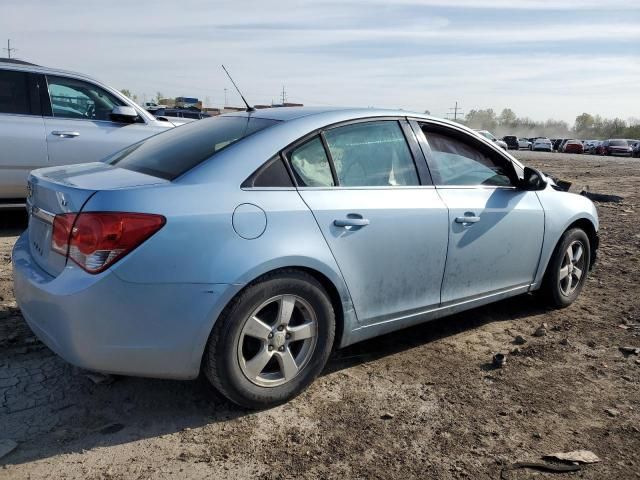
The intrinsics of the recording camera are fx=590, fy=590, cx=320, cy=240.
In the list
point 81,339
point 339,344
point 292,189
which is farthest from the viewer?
point 339,344

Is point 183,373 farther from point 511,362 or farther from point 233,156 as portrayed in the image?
point 511,362

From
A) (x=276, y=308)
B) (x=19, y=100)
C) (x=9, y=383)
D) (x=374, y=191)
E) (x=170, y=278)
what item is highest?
(x=19, y=100)

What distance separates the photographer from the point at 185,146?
341 centimetres

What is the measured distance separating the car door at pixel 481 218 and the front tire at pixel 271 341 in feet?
3.57

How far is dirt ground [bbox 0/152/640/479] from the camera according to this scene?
2.69 metres

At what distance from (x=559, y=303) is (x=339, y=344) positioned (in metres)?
2.40

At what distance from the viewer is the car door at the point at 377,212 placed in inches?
129

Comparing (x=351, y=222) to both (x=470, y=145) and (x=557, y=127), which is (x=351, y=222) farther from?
(x=557, y=127)

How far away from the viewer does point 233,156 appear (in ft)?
10.1

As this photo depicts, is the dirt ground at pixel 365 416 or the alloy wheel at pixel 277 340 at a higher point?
the alloy wheel at pixel 277 340

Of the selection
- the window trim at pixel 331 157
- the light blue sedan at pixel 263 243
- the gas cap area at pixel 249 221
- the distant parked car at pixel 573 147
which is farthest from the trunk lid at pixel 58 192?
the distant parked car at pixel 573 147

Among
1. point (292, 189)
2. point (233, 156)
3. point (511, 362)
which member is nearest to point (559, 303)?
point (511, 362)

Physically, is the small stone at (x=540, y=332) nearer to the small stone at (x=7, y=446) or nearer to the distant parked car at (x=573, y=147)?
the small stone at (x=7, y=446)

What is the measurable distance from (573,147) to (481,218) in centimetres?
5551
